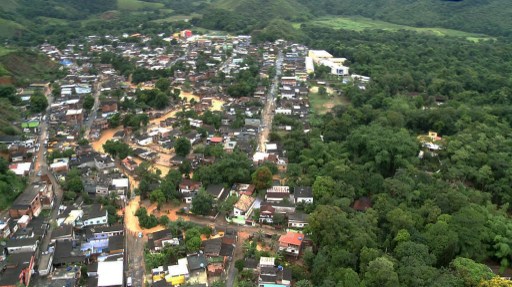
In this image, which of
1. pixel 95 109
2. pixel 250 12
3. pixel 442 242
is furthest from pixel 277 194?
pixel 250 12

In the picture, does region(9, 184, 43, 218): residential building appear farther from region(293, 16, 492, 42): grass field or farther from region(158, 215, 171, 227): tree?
region(293, 16, 492, 42): grass field

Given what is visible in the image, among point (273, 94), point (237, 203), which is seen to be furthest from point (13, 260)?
point (273, 94)

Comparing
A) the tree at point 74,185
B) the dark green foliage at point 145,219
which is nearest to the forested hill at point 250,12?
the tree at point 74,185

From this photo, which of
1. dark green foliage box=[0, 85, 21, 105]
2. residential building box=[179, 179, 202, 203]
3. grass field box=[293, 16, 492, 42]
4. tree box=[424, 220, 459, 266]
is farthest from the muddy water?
grass field box=[293, 16, 492, 42]

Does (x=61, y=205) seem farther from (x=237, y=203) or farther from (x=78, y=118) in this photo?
(x=78, y=118)

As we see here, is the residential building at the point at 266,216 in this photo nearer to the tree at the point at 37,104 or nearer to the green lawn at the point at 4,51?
the tree at the point at 37,104
